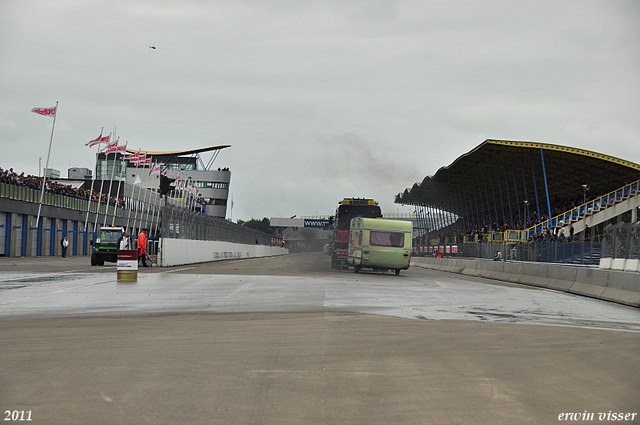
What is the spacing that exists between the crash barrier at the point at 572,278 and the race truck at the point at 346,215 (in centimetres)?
681

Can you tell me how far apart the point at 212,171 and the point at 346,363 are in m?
130

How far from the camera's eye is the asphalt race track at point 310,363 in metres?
5.57

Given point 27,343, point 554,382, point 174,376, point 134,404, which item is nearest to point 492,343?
point 554,382

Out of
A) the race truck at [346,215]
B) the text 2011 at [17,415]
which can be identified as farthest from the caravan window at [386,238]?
the text 2011 at [17,415]

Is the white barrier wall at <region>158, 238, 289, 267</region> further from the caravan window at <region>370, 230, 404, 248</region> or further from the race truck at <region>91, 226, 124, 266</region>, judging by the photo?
the caravan window at <region>370, 230, 404, 248</region>

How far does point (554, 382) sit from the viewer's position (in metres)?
6.80

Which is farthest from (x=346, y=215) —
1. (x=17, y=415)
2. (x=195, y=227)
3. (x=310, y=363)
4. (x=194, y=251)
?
(x=17, y=415)

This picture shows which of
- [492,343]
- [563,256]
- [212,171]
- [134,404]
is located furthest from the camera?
[212,171]

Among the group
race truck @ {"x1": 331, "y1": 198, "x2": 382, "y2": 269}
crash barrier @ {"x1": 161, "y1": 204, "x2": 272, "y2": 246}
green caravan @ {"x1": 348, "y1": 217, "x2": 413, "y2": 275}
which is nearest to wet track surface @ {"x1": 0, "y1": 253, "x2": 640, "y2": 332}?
green caravan @ {"x1": 348, "y1": 217, "x2": 413, "y2": 275}

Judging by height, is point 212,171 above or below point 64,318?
above

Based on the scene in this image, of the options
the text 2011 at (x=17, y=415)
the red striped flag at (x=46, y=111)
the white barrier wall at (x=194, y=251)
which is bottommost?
the text 2011 at (x=17, y=415)

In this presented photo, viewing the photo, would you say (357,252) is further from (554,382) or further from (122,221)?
(122,221)

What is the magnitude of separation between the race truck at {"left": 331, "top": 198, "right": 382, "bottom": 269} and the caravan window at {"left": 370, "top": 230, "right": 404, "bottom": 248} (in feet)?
24.2

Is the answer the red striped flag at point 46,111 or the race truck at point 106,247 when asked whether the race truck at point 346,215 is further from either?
the red striped flag at point 46,111
